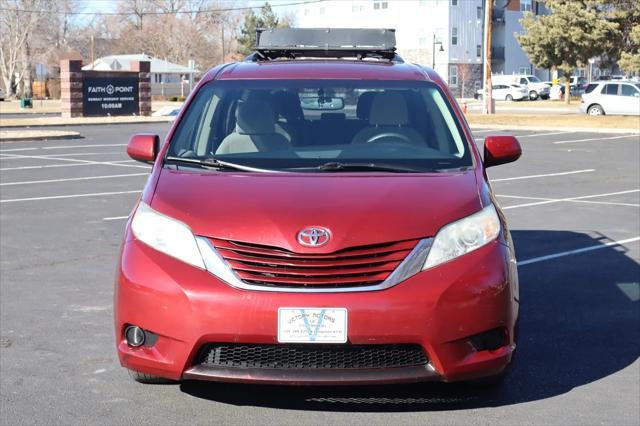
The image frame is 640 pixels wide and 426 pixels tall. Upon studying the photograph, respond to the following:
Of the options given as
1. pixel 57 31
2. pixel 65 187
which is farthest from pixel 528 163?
pixel 57 31

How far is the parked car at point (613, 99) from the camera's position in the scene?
43719 millimetres

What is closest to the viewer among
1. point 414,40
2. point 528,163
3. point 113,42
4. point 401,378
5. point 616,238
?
point 401,378

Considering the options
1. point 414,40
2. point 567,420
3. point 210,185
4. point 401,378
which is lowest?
point 567,420

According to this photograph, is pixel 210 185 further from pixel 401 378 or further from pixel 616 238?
pixel 616 238

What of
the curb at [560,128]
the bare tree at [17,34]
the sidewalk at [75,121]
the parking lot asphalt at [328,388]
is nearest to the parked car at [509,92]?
the curb at [560,128]

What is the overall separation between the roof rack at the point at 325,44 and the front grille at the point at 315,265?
265 cm

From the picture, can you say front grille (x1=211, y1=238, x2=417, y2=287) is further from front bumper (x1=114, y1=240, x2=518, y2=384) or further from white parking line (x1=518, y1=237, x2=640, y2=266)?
white parking line (x1=518, y1=237, x2=640, y2=266)

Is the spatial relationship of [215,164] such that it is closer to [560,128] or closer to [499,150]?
[499,150]

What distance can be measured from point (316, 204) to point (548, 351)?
2206mm

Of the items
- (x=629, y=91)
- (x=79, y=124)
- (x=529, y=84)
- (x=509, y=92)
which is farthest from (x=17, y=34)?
(x=629, y=91)

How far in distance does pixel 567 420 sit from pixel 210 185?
210cm

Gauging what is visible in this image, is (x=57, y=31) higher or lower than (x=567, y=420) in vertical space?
higher

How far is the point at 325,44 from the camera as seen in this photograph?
7.30 metres

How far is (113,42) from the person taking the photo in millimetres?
104688
